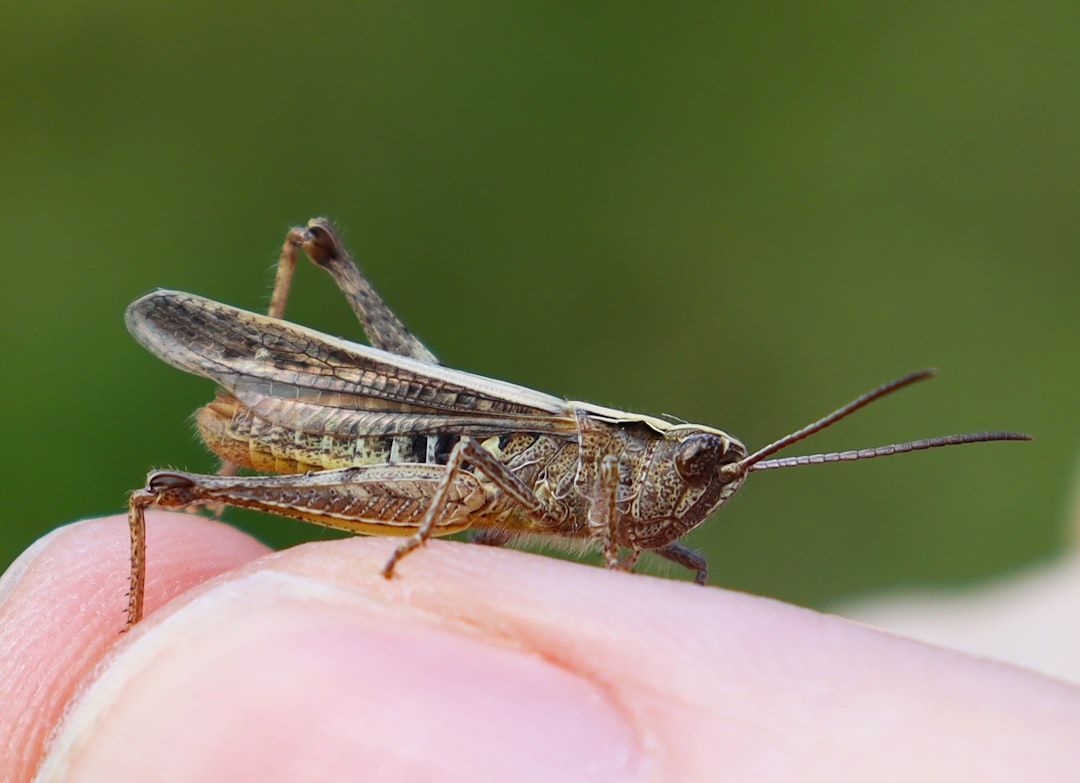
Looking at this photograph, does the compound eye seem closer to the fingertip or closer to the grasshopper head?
the grasshopper head

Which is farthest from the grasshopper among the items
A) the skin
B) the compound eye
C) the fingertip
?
the skin

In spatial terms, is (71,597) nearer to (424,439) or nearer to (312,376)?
(312,376)

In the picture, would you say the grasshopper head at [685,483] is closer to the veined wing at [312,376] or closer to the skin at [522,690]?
the veined wing at [312,376]

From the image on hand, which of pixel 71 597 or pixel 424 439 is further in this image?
pixel 424 439

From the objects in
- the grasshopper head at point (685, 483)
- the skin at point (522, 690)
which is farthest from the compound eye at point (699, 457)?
the skin at point (522, 690)

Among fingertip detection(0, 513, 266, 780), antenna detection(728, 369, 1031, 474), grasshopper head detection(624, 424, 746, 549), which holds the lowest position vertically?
fingertip detection(0, 513, 266, 780)

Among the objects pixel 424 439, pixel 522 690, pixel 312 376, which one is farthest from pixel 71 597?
pixel 522 690
